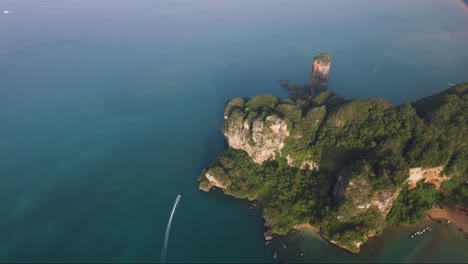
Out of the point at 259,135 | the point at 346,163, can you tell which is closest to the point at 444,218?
the point at 346,163

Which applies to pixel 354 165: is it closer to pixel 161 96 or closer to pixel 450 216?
pixel 450 216

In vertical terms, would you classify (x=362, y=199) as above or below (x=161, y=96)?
below

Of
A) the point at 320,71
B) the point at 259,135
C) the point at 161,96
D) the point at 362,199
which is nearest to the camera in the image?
the point at 362,199

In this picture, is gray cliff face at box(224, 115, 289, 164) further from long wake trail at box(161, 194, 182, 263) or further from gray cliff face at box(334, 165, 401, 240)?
long wake trail at box(161, 194, 182, 263)

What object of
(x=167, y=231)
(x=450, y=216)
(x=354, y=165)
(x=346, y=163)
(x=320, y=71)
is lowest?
(x=167, y=231)

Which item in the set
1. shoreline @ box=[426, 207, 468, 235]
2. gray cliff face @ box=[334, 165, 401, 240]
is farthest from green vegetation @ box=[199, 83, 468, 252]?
shoreline @ box=[426, 207, 468, 235]
